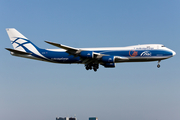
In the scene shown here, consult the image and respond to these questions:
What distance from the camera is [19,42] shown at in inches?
2269

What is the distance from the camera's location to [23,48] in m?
57.0

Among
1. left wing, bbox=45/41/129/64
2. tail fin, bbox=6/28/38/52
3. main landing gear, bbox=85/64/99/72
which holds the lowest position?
main landing gear, bbox=85/64/99/72

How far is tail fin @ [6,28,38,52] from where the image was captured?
56812mm

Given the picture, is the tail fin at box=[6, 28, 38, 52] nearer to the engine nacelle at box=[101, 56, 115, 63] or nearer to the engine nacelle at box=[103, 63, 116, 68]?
the engine nacelle at box=[103, 63, 116, 68]

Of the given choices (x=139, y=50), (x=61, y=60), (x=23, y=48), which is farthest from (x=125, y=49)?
(x=23, y=48)

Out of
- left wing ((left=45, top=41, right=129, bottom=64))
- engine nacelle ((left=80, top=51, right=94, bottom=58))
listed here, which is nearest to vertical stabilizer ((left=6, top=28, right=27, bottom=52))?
left wing ((left=45, top=41, right=129, bottom=64))

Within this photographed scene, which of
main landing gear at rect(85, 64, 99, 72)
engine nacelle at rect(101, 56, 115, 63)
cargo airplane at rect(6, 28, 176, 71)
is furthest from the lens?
main landing gear at rect(85, 64, 99, 72)

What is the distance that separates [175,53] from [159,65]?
3.95 metres

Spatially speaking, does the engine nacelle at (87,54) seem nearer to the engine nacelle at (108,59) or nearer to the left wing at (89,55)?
the left wing at (89,55)

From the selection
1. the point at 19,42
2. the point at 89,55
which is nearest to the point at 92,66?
the point at 89,55

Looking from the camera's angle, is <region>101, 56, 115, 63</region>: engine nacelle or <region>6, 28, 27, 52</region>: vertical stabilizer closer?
<region>101, 56, 115, 63</region>: engine nacelle

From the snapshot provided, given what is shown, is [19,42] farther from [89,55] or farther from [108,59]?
[108,59]

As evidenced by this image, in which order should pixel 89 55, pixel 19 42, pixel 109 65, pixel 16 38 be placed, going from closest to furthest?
1. pixel 89 55
2. pixel 109 65
3. pixel 19 42
4. pixel 16 38

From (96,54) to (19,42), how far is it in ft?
62.9
